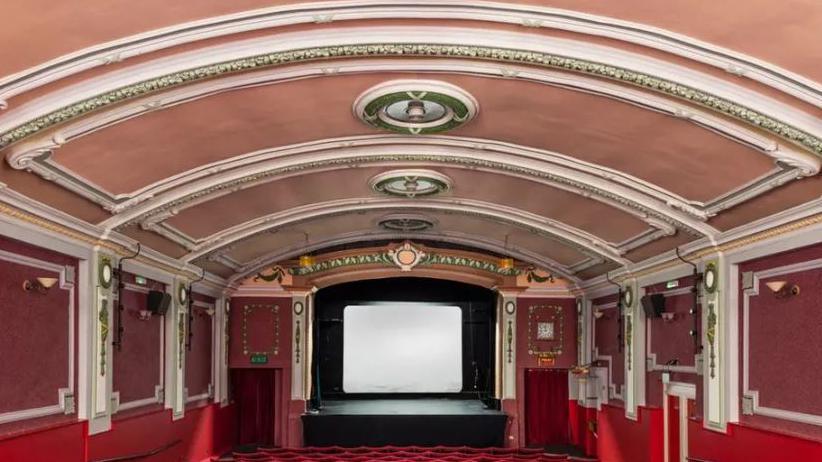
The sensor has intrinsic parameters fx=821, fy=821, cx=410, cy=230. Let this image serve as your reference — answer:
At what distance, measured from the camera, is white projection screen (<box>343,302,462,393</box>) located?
676 inches

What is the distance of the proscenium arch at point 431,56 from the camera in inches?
191

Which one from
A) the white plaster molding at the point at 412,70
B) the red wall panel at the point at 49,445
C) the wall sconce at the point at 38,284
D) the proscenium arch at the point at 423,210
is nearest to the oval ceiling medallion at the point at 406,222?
the proscenium arch at the point at 423,210

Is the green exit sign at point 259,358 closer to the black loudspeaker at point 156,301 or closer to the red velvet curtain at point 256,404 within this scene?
the red velvet curtain at point 256,404

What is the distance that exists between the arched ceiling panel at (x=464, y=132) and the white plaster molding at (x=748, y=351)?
2.98ft

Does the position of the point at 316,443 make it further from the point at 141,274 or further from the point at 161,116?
the point at 161,116

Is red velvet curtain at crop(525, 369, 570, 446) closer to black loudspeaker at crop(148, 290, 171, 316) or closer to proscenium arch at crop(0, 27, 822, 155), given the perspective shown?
black loudspeaker at crop(148, 290, 171, 316)

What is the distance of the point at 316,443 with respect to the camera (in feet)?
46.9

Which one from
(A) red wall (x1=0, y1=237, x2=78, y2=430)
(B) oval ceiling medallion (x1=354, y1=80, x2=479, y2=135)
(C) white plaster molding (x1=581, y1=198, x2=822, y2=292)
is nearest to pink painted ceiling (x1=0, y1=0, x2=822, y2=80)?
(B) oval ceiling medallion (x1=354, y1=80, x2=479, y2=135)

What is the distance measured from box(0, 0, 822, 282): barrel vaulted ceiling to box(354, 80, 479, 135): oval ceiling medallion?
0.08 ft

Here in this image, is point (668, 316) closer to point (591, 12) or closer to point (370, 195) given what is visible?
point (370, 195)

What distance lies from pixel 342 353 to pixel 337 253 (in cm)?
337

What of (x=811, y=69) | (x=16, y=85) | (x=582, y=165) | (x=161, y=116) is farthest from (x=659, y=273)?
(x=16, y=85)

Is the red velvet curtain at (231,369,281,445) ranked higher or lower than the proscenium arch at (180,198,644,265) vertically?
lower

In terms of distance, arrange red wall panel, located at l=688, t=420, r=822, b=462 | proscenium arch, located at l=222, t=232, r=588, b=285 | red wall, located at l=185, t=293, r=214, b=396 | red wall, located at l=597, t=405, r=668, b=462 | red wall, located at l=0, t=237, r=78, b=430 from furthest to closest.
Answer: proscenium arch, located at l=222, t=232, r=588, b=285 < red wall, located at l=185, t=293, r=214, b=396 < red wall, located at l=597, t=405, r=668, b=462 < red wall panel, located at l=688, t=420, r=822, b=462 < red wall, located at l=0, t=237, r=78, b=430
